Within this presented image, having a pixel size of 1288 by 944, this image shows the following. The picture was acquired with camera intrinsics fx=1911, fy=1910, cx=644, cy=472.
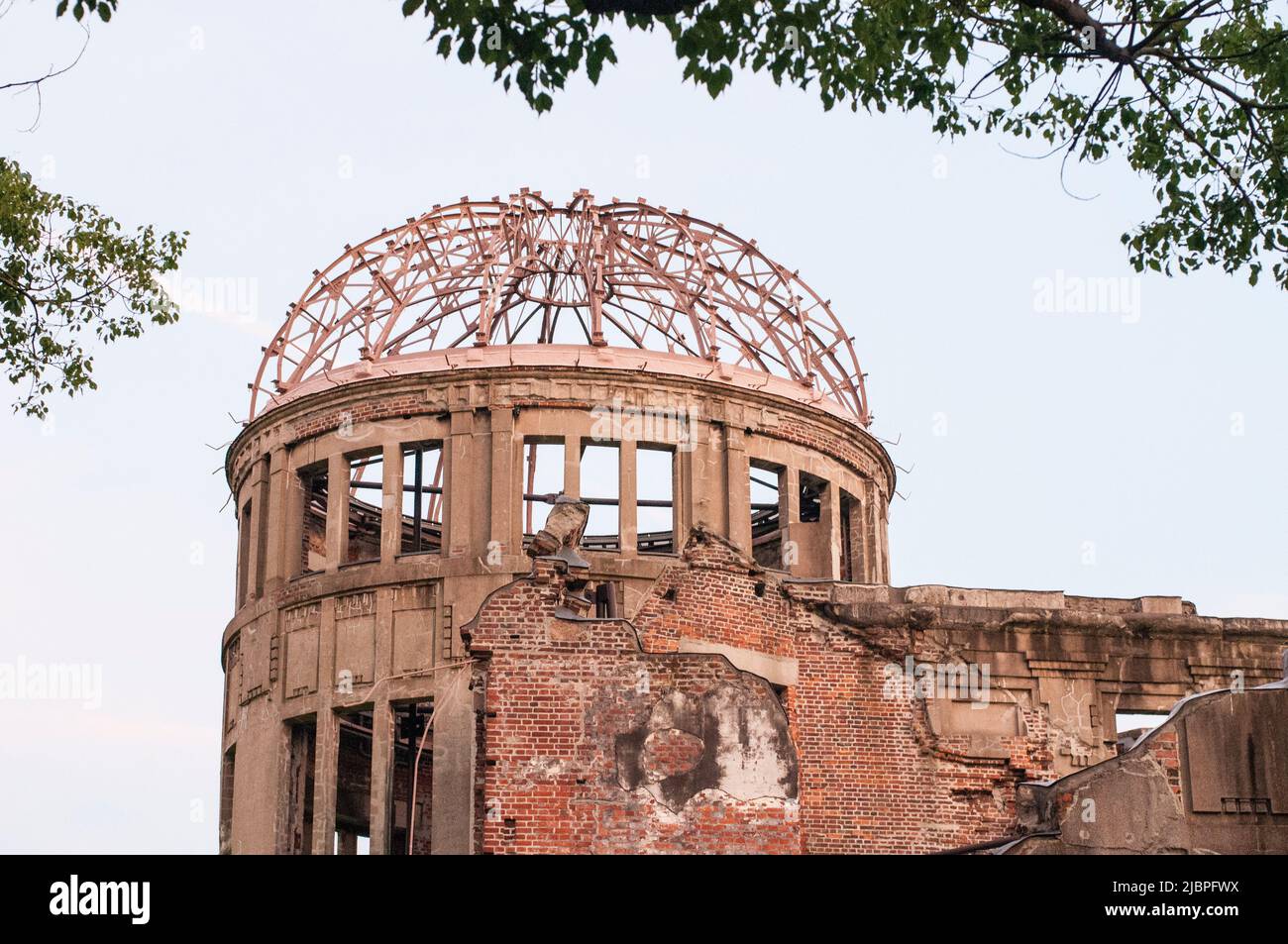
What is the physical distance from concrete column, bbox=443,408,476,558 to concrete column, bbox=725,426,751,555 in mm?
3879

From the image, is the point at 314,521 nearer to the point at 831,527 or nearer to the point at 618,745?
the point at 831,527

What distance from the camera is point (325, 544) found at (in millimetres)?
30078

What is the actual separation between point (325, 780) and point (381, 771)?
972 mm

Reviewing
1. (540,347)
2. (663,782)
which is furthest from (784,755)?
(540,347)

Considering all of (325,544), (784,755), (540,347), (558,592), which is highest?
(540,347)

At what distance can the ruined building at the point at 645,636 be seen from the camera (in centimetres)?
1959

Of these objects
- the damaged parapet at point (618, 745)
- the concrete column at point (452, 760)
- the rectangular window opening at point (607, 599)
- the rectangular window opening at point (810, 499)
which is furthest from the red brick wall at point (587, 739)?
the rectangular window opening at point (810, 499)

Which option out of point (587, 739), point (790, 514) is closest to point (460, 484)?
point (790, 514)

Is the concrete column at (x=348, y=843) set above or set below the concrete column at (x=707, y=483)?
below

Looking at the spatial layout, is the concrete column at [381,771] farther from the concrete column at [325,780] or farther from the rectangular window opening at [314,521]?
the rectangular window opening at [314,521]

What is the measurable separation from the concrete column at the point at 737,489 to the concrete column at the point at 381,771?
19.5 feet

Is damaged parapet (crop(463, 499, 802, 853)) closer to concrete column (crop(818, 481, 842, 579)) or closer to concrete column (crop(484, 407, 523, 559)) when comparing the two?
concrete column (crop(484, 407, 523, 559))
